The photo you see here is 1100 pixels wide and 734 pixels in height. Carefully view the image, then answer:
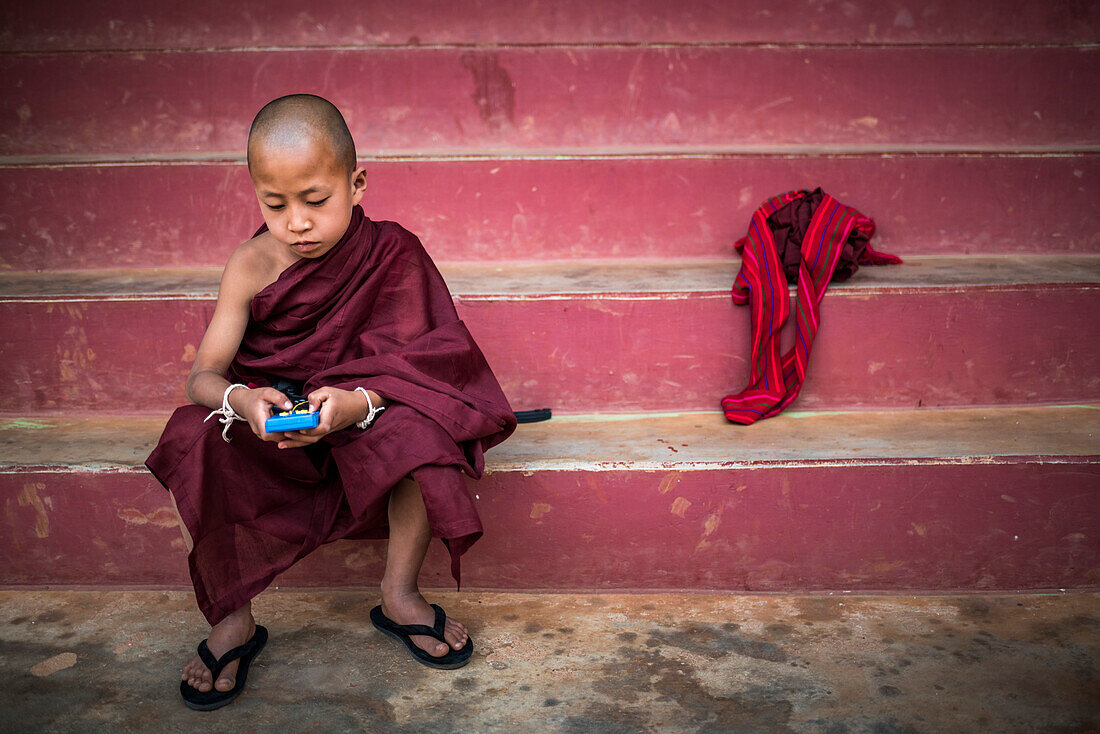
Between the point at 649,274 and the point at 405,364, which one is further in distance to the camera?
the point at 649,274

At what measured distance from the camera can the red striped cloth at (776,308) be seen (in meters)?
2.25

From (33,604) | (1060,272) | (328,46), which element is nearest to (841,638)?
(1060,272)

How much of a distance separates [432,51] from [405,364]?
162 centimetres

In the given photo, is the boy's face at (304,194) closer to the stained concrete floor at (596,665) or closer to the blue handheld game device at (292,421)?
the blue handheld game device at (292,421)

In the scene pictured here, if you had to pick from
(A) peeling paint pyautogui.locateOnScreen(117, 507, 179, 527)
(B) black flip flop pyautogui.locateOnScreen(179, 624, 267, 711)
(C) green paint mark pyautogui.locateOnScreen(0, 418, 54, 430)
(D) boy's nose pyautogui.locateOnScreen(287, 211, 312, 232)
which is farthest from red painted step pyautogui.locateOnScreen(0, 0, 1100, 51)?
(B) black flip flop pyautogui.locateOnScreen(179, 624, 267, 711)

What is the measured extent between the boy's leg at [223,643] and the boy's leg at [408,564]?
27 cm

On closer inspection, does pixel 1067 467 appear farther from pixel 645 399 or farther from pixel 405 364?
pixel 405 364

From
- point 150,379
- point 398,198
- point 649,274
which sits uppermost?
point 398,198

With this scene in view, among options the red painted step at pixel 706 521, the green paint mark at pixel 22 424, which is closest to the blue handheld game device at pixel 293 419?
the red painted step at pixel 706 521

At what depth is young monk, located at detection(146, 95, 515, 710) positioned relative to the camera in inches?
62.9

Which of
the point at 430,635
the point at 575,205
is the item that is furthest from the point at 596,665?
the point at 575,205

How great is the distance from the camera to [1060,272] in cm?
241

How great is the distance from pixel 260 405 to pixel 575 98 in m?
1.80

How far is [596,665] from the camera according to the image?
5.61 feet
